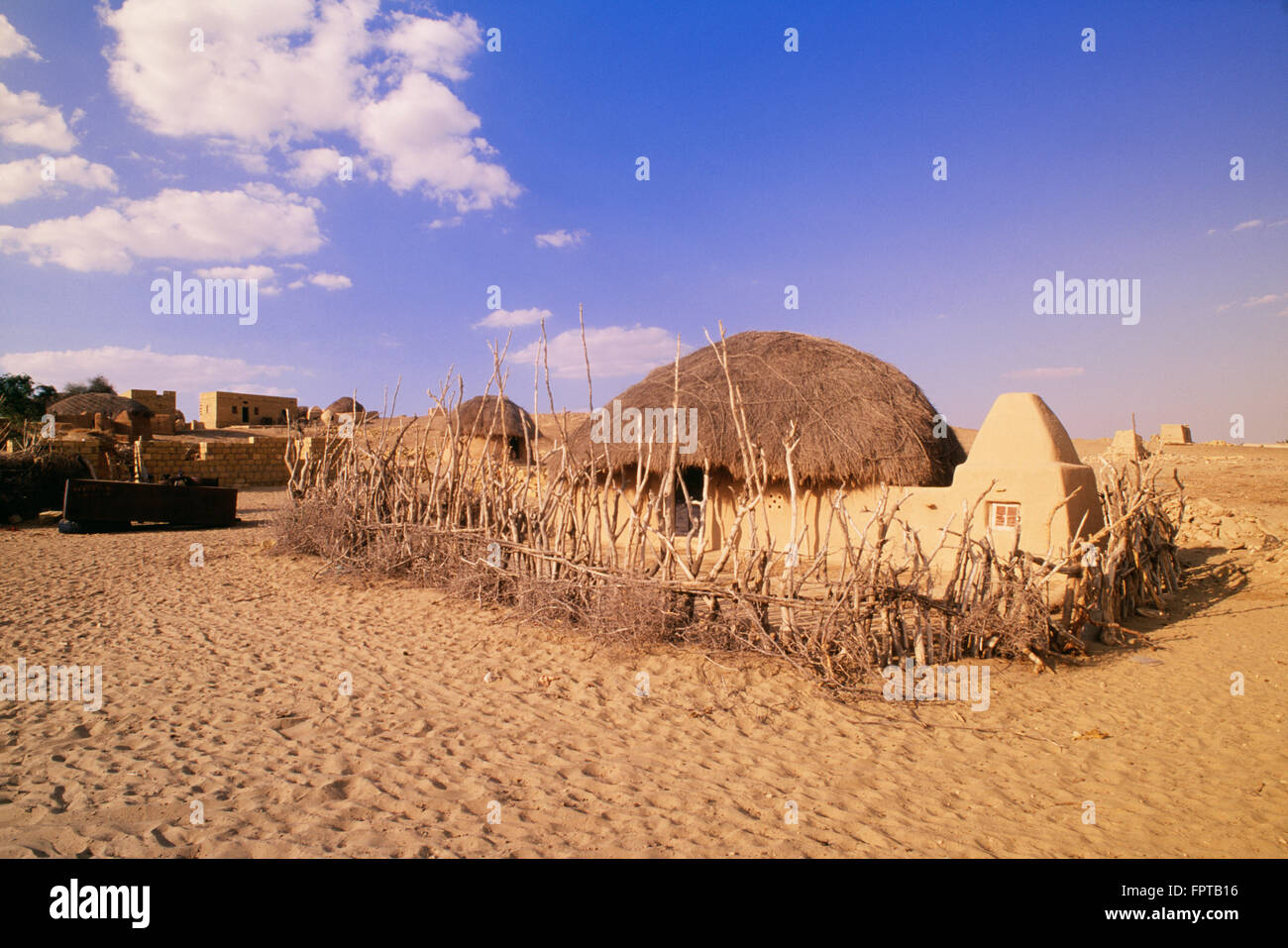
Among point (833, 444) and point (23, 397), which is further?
point (23, 397)

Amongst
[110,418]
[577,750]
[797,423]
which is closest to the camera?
→ [577,750]

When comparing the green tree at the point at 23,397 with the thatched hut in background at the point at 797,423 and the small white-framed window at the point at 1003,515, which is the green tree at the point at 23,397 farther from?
the small white-framed window at the point at 1003,515

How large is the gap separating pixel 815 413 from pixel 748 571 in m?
5.20

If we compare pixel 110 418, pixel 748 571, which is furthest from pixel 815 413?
pixel 110 418

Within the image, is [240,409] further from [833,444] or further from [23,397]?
[833,444]

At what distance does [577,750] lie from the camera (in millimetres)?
3514

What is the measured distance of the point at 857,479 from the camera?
29.8ft

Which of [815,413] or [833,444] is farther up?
[815,413]

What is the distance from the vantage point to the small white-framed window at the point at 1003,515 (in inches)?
280

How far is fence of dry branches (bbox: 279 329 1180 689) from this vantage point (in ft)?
15.0

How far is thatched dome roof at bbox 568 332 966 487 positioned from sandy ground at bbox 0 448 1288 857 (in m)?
3.74

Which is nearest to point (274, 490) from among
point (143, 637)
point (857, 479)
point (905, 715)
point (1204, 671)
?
point (143, 637)

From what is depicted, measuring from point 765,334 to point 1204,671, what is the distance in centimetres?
758
